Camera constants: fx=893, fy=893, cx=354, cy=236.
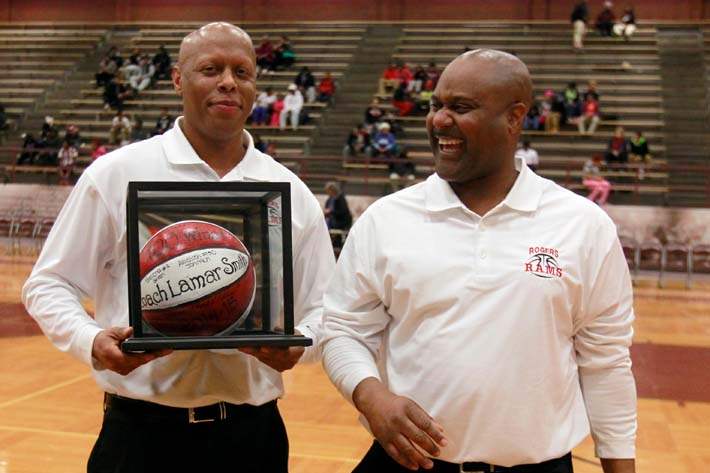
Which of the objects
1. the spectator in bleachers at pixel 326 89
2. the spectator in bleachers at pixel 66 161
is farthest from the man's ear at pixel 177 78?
the spectator in bleachers at pixel 326 89

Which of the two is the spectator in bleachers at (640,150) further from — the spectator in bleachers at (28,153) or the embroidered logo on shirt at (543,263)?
the embroidered logo on shirt at (543,263)

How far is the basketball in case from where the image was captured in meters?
1.98

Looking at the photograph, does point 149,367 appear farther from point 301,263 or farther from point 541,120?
point 541,120

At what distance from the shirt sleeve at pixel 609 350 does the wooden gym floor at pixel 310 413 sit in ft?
4.95

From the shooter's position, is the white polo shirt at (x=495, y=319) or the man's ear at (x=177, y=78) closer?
the white polo shirt at (x=495, y=319)

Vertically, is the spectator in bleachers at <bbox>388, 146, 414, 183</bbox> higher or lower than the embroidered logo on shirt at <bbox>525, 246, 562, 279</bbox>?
lower

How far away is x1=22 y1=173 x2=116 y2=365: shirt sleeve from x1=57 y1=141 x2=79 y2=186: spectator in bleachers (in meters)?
15.4

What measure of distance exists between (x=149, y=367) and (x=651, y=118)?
1737 centimetres

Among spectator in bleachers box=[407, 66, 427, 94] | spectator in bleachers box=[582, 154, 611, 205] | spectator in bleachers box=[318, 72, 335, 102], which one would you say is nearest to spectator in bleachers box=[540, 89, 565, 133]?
spectator in bleachers box=[582, 154, 611, 205]

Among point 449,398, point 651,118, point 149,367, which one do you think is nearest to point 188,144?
point 149,367

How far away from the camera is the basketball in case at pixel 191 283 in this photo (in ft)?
6.50

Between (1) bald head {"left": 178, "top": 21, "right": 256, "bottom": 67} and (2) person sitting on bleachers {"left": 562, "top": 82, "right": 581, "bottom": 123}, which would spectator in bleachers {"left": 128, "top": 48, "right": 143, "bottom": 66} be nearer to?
(2) person sitting on bleachers {"left": 562, "top": 82, "right": 581, "bottom": 123}

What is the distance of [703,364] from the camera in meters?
7.22

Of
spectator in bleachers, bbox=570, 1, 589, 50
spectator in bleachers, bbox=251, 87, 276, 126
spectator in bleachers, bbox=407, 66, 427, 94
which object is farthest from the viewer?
spectator in bleachers, bbox=570, 1, 589, 50
